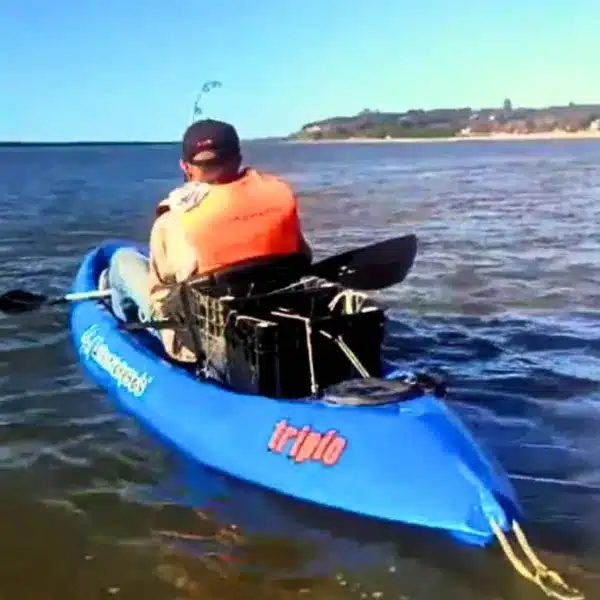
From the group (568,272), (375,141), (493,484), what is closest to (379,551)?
(493,484)

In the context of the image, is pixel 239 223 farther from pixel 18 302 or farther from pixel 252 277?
pixel 18 302

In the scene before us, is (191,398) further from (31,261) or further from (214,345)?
(31,261)

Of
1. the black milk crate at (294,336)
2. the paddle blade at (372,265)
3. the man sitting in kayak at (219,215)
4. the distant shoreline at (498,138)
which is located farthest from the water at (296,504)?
the distant shoreline at (498,138)

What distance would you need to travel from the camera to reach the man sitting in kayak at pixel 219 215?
694 cm

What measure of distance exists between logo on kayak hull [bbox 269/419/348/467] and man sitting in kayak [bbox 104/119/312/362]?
129 cm

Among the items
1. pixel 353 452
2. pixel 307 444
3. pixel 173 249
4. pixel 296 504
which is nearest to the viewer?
pixel 353 452

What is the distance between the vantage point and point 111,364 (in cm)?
837

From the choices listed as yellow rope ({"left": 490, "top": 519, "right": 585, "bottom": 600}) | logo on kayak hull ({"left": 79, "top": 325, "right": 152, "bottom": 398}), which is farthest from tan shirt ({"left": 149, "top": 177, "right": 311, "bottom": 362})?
yellow rope ({"left": 490, "top": 519, "right": 585, "bottom": 600})

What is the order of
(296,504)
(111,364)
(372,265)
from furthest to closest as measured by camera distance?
(111,364), (372,265), (296,504)

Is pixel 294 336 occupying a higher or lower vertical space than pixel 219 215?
lower

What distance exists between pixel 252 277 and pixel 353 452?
1653 millimetres

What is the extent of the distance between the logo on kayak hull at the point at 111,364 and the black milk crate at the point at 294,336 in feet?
3.48

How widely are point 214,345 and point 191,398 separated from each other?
384 mm

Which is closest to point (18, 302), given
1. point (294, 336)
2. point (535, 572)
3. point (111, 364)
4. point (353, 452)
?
point (111, 364)
